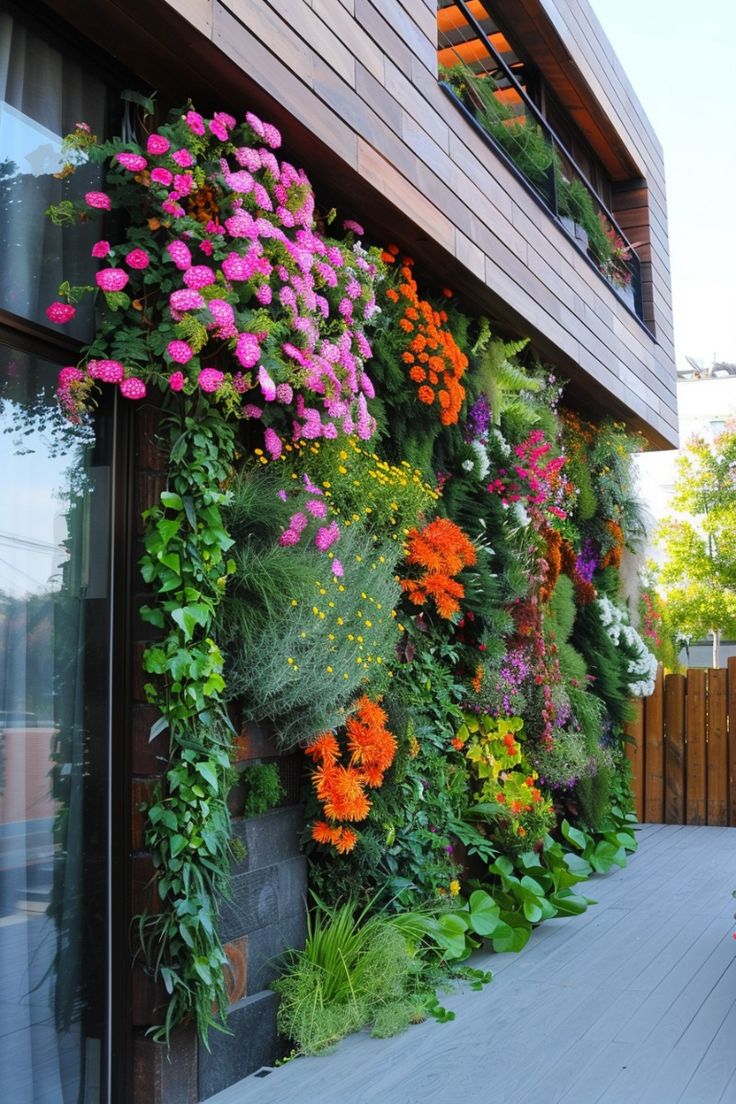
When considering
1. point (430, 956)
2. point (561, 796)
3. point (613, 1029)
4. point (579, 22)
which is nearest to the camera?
point (613, 1029)

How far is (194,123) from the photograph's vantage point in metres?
3.04

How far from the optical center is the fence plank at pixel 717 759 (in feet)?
27.6

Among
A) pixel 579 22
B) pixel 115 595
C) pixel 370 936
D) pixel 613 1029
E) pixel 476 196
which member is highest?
pixel 579 22

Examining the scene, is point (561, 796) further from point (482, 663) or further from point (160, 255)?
point (160, 255)

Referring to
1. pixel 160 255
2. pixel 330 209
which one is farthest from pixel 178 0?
pixel 330 209

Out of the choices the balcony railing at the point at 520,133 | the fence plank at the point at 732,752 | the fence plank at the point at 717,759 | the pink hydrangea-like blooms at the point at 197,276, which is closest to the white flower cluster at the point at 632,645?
the fence plank at the point at 717,759

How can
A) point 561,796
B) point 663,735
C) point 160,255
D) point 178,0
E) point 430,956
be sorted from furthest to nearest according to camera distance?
point 663,735 → point 561,796 → point 430,956 → point 160,255 → point 178,0

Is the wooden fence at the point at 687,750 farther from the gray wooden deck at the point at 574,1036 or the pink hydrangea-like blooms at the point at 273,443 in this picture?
the pink hydrangea-like blooms at the point at 273,443

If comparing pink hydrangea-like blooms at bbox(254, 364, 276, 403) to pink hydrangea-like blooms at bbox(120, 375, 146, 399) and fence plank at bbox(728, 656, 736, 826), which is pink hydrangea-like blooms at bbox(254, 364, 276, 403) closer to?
pink hydrangea-like blooms at bbox(120, 375, 146, 399)

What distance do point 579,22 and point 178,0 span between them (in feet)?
18.3

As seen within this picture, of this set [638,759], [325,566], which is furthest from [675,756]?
[325,566]

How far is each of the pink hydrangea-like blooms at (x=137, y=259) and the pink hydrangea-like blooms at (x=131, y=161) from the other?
0.24m

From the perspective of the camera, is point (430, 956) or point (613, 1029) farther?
point (430, 956)

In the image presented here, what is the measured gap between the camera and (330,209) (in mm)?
4273
